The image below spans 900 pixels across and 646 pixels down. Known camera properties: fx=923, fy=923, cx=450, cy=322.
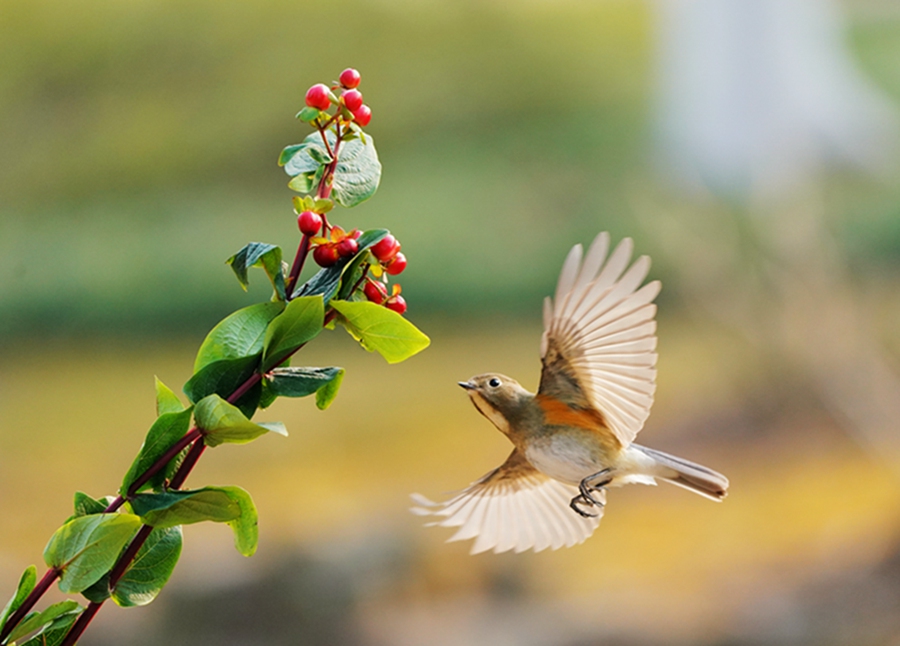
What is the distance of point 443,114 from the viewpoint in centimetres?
200

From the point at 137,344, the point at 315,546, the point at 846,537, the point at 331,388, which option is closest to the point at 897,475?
the point at 846,537

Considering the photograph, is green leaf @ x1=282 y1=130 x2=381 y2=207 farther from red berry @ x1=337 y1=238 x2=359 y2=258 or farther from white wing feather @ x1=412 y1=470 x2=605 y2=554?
white wing feather @ x1=412 y1=470 x2=605 y2=554

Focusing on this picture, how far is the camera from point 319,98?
1.24ft

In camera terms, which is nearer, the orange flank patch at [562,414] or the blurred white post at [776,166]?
the orange flank patch at [562,414]

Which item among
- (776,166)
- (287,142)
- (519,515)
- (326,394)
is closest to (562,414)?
(519,515)

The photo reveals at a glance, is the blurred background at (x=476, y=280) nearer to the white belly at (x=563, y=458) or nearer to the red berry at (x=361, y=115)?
the white belly at (x=563, y=458)

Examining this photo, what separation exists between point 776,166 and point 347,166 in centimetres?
182

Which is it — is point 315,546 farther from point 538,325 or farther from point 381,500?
point 538,325

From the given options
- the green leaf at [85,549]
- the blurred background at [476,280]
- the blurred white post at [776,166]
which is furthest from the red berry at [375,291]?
the blurred white post at [776,166]

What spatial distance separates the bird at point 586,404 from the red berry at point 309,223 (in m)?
0.17

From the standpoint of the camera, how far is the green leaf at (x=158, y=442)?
0.36m

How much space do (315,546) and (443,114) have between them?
3.11ft

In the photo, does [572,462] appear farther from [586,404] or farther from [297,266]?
[297,266]

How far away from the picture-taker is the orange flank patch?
0.61 metres
